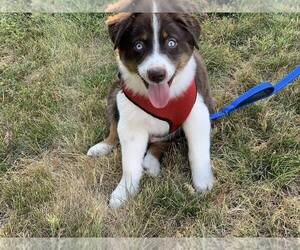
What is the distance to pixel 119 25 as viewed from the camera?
3.15 meters

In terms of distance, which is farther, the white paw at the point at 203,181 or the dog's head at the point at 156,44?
the white paw at the point at 203,181

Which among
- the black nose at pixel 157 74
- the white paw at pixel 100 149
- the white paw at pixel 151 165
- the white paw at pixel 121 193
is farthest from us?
the white paw at pixel 100 149

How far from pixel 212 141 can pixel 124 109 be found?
2.14ft

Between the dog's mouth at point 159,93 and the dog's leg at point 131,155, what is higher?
the dog's mouth at point 159,93

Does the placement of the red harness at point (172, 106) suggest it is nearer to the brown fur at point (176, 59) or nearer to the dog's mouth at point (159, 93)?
the dog's mouth at point (159, 93)

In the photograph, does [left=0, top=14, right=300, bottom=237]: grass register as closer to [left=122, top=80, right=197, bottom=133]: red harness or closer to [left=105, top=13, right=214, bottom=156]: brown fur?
[left=105, top=13, right=214, bottom=156]: brown fur

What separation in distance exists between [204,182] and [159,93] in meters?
0.59

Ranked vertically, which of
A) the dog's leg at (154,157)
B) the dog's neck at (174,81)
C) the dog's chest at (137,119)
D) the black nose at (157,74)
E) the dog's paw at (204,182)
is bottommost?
the dog's leg at (154,157)

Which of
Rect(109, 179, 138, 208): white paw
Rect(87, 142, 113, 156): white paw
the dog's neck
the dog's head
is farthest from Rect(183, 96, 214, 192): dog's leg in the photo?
Rect(87, 142, 113, 156): white paw

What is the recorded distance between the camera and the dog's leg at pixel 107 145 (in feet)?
12.4

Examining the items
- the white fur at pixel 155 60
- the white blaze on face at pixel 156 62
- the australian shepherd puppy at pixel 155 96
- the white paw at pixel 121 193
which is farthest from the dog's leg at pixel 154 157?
the white fur at pixel 155 60

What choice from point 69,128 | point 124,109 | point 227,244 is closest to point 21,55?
point 69,128

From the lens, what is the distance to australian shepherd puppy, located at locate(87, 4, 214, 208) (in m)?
3.07

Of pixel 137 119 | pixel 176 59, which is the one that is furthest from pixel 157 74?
pixel 137 119
